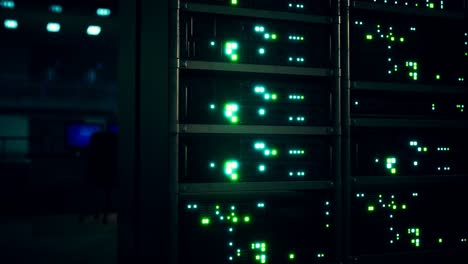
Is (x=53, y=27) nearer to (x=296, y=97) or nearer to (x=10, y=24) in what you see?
(x=10, y=24)

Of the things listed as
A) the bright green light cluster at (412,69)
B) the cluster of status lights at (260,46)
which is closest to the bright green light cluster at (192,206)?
the cluster of status lights at (260,46)

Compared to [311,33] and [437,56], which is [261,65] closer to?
[311,33]

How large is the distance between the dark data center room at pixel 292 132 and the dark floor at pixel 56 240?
4.89 feet

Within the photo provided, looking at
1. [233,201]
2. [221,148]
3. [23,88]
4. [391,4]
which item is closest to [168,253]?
[233,201]

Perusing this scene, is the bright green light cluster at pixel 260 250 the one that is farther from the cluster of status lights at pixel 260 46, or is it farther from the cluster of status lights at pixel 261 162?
the cluster of status lights at pixel 260 46

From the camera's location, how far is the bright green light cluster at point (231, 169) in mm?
1182

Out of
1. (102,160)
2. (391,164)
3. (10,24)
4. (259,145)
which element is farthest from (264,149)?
(10,24)

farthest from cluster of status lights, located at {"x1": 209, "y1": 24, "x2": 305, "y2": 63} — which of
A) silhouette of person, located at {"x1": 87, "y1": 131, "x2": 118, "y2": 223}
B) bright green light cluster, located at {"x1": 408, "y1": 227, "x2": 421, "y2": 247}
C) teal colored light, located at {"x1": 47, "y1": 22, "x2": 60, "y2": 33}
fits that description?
teal colored light, located at {"x1": 47, "y1": 22, "x2": 60, "y2": 33}

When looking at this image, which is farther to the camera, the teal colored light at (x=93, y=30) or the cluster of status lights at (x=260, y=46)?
the teal colored light at (x=93, y=30)

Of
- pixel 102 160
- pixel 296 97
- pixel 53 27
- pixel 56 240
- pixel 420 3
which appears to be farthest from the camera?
pixel 53 27

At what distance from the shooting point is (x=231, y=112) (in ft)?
3.92

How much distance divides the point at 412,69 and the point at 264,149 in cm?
62

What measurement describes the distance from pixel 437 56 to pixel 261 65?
0.68 metres

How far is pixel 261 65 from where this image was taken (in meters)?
1.19
